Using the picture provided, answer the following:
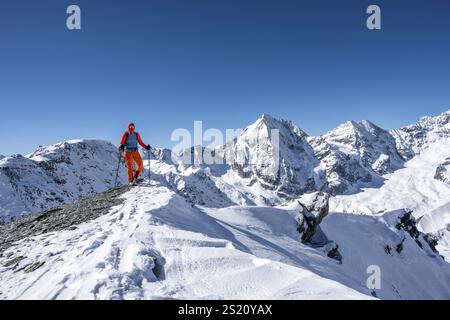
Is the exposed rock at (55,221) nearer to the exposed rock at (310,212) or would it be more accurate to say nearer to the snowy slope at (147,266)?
the snowy slope at (147,266)

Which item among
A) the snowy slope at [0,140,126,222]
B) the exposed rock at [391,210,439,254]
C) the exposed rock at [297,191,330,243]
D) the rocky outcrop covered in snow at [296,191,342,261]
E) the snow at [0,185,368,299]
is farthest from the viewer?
the exposed rock at [391,210,439,254]

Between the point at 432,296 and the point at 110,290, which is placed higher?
the point at 110,290

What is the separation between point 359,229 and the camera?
5344 cm

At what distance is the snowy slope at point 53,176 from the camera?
160 feet

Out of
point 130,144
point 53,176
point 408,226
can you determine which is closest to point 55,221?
point 130,144

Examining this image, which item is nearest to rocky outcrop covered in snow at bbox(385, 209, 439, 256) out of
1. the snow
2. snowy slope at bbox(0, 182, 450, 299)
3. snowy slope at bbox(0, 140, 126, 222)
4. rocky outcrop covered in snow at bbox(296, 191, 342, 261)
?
rocky outcrop covered in snow at bbox(296, 191, 342, 261)

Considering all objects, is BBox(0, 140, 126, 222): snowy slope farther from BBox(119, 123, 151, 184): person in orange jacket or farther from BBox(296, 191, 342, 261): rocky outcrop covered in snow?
BBox(296, 191, 342, 261): rocky outcrop covered in snow

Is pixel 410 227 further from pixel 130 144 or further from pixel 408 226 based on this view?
pixel 130 144

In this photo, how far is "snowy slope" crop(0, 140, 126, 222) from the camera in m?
48.7

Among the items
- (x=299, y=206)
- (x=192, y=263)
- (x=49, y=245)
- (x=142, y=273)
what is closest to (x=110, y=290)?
(x=142, y=273)

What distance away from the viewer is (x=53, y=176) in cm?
6731

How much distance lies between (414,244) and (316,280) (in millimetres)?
69841
